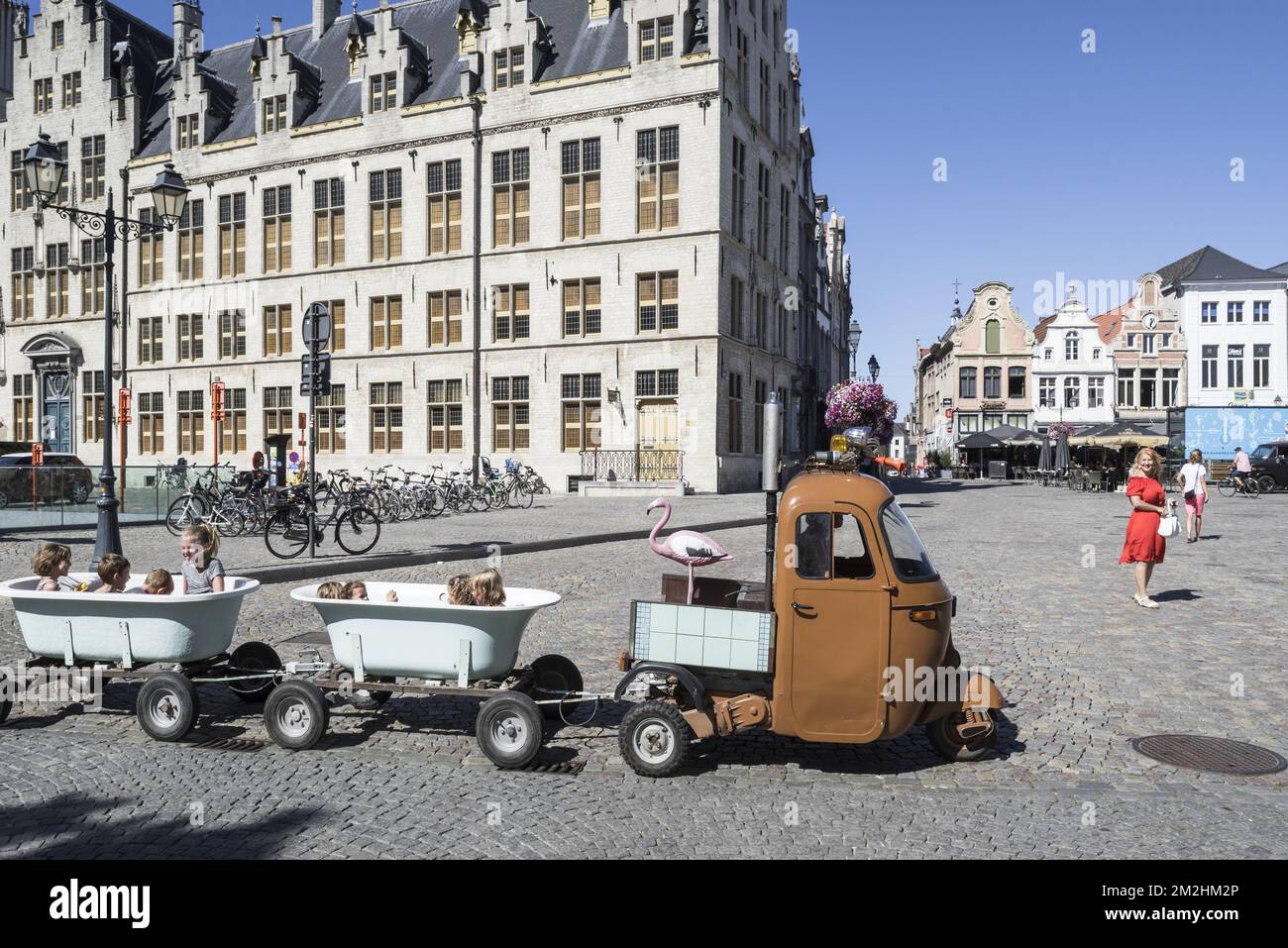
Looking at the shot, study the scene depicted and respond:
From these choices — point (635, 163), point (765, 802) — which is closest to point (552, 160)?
point (635, 163)

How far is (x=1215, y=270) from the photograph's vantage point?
57.2 meters

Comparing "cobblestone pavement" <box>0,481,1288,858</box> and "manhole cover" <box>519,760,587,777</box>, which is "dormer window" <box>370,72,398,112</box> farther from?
"manhole cover" <box>519,760,587,777</box>

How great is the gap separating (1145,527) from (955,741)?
638 cm

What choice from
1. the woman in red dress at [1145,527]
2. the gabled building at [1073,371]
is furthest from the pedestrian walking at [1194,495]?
the gabled building at [1073,371]

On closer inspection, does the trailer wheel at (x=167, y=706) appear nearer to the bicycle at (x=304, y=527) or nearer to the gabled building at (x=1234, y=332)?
the bicycle at (x=304, y=527)

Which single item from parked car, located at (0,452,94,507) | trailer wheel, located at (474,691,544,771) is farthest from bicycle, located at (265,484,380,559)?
trailer wheel, located at (474,691,544,771)

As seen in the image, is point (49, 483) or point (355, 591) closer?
point (355, 591)

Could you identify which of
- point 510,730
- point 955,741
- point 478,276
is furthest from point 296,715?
point 478,276

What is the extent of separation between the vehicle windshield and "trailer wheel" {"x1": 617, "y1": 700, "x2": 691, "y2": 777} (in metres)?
1.31

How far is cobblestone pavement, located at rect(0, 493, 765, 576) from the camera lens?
43.8 ft

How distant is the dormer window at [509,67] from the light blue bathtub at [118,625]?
3160cm

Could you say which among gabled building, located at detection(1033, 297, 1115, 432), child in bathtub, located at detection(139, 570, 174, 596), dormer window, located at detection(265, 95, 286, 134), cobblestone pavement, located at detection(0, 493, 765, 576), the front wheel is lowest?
cobblestone pavement, located at detection(0, 493, 765, 576)

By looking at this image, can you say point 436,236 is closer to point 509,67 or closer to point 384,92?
point 384,92

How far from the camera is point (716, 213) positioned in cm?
3098
